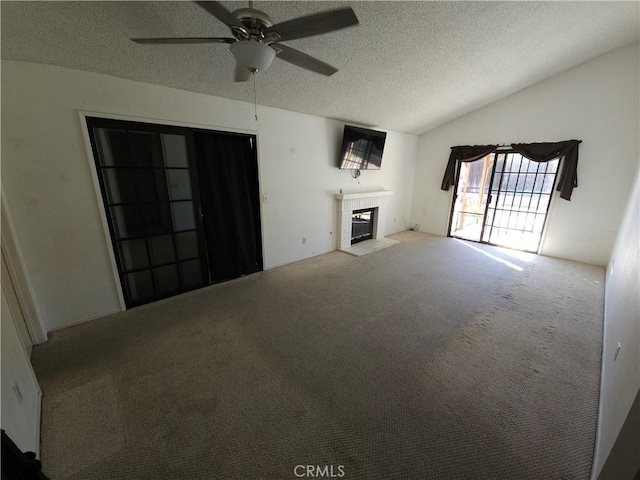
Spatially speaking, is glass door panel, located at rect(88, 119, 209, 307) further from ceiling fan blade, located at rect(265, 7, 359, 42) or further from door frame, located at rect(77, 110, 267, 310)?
ceiling fan blade, located at rect(265, 7, 359, 42)

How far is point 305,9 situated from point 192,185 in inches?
80.7

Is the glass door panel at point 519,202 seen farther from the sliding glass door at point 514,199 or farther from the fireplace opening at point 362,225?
the fireplace opening at point 362,225

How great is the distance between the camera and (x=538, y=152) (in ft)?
14.4

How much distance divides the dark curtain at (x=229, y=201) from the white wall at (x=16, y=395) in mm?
1874

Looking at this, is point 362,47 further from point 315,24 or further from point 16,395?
point 16,395

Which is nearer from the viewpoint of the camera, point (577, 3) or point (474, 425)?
point (474, 425)

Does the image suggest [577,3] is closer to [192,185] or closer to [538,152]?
[538,152]

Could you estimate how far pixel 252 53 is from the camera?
1474 mm

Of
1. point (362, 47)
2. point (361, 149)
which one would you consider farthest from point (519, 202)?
point (362, 47)

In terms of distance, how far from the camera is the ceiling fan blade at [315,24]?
1312 millimetres

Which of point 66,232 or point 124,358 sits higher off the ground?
point 66,232

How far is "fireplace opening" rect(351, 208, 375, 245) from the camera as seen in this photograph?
5.11 metres

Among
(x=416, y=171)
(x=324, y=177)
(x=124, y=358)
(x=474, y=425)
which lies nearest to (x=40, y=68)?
(x=124, y=358)

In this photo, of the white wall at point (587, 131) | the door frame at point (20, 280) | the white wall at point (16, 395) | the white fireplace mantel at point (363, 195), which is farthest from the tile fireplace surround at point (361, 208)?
the white wall at point (16, 395)
